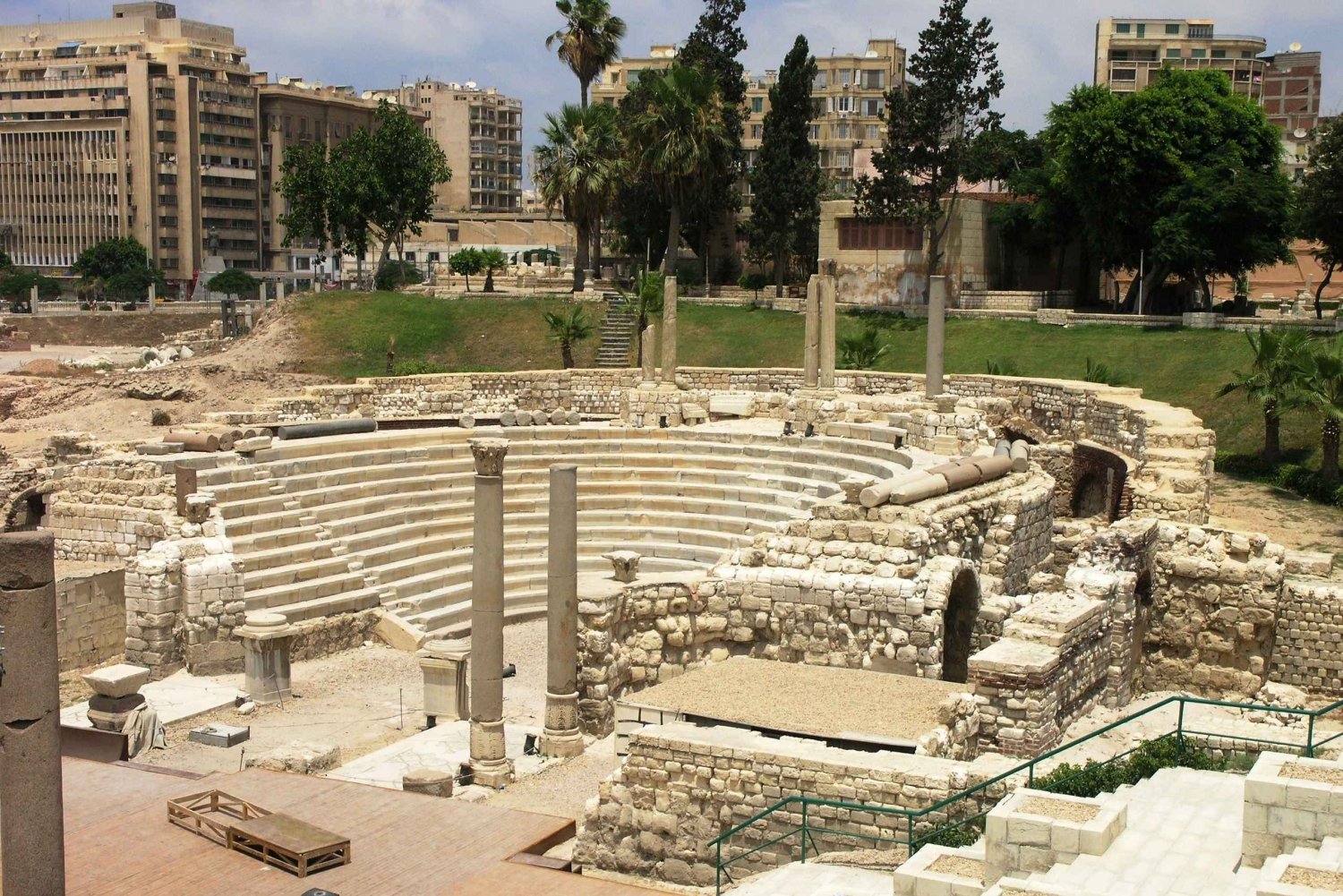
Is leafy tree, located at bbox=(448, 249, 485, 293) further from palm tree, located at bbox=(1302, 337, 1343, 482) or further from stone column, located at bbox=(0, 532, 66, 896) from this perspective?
stone column, located at bbox=(0, 532, 66, 896)

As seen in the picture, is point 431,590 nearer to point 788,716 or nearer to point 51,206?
point 788,716

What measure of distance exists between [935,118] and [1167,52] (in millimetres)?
48541

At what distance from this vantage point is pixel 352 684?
22.6 m

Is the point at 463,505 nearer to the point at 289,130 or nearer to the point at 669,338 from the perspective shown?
the point at 669,338

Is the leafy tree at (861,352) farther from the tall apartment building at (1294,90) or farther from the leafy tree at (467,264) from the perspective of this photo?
the tall apartment building at (1294,90)

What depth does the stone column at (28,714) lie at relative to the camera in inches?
382

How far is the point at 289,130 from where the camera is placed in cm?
11262

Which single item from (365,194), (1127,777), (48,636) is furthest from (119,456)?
(365,194)

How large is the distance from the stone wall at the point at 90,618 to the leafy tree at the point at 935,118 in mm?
36306

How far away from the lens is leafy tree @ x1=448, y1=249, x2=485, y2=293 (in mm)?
63688

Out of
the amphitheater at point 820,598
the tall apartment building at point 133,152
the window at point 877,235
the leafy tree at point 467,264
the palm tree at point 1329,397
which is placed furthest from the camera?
the tall apartment building at point 133,152

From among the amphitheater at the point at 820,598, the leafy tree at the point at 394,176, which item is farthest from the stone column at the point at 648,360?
the leafy tree at the point at 394,176

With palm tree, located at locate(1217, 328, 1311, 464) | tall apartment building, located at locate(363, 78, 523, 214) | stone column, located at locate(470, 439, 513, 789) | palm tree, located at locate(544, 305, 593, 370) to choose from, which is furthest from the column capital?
tall apartment building, located at locate(363, 78, 523, 214)

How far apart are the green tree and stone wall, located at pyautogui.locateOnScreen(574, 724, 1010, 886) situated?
1754 inches
